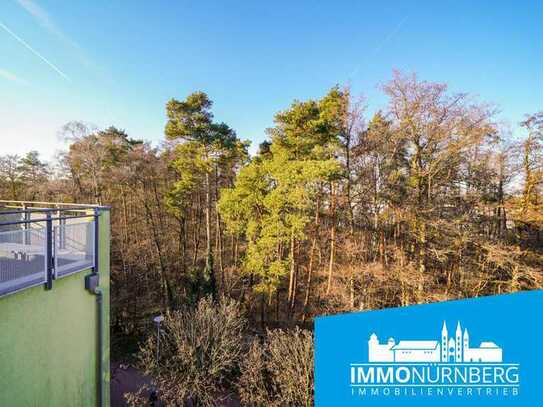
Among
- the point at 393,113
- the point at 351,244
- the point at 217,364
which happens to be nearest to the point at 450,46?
the point at 393,113

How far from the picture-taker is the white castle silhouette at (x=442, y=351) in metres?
4.48

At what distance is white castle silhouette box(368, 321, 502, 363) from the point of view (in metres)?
4.48

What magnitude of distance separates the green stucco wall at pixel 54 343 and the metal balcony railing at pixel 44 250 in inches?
5.0

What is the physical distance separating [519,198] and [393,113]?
5.80m

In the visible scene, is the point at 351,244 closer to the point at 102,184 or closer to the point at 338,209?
the point at 338,209

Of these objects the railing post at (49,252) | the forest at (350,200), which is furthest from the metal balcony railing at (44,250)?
the forest at (350,200)

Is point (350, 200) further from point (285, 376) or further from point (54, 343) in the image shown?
point (54, 343)

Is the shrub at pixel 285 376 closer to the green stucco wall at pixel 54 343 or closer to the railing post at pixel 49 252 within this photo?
the green stucco wall at pixel 54 343

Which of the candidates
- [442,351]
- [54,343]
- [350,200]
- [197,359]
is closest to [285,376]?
[197,359]

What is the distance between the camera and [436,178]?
9.66m

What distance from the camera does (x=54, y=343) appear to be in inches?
137

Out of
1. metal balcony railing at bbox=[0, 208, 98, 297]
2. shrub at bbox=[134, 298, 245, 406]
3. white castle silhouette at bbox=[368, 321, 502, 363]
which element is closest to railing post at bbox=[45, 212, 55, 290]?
metal balcony railing at bbox=[0, 208, 98, 297]

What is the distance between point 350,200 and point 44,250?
9.24 m

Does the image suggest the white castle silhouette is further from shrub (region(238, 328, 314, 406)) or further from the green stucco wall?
the green stucco wall
